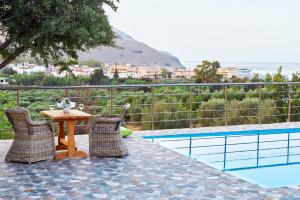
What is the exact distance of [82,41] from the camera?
15.3 ft

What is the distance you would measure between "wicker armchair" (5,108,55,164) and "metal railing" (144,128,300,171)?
2.13 m

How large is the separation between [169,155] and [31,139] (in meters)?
1.78

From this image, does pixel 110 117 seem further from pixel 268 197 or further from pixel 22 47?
pixel 268 197

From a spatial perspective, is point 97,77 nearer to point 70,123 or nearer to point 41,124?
point 70,123

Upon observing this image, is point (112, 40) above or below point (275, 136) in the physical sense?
above

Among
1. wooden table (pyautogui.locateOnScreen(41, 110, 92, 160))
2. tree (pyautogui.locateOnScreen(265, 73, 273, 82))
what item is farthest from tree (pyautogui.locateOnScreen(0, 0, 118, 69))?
tree (pyautogui.locateOnScreen(265, 73, 273, 82))

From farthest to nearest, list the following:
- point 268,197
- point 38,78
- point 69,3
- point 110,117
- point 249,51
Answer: point 249,51
point 38,78
point 110,117
point 69,3
point 268,197

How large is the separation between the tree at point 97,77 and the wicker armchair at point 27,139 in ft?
15.0

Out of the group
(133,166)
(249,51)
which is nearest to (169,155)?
(133,166)

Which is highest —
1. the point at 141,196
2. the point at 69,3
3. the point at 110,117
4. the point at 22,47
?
the point at 69,3

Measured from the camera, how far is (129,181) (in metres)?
4.68

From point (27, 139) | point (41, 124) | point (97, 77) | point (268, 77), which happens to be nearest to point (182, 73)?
point (268, 77)

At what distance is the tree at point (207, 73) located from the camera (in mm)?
13281

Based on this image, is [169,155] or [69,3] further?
[169,155]
